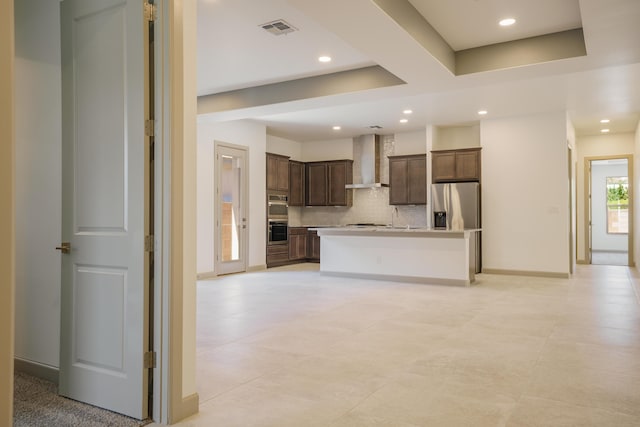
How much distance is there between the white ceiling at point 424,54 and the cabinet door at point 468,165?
102 cm

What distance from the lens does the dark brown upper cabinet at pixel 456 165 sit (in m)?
9.05

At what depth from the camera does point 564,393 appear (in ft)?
9.36

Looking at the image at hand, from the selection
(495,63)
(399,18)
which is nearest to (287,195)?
(495,63)

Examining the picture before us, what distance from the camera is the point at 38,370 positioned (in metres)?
3.15

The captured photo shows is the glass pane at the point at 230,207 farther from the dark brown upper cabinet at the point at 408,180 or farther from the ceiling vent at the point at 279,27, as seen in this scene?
the ceiling vent at the point at 279,27

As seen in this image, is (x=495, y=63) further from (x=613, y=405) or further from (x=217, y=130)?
(x=217, y=130)

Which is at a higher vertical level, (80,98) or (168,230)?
(80,98)

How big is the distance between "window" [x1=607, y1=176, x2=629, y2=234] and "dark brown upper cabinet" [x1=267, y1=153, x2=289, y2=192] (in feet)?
36.9

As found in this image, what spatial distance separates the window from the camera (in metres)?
14.8

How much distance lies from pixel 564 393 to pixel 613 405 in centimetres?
26

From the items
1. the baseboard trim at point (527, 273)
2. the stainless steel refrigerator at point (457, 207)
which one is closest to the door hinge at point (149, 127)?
the stainless steel refrigerator at point (457, 207)

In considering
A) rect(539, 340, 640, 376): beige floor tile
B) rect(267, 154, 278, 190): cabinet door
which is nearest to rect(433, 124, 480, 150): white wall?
rect(267, 154, 278, 190): cabinet door

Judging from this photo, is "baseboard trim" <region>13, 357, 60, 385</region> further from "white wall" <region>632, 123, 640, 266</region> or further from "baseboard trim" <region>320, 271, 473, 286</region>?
"white wall" <region>632, 123, 640, 266</region>

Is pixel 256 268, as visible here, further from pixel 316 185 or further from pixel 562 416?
pixel 562 416
